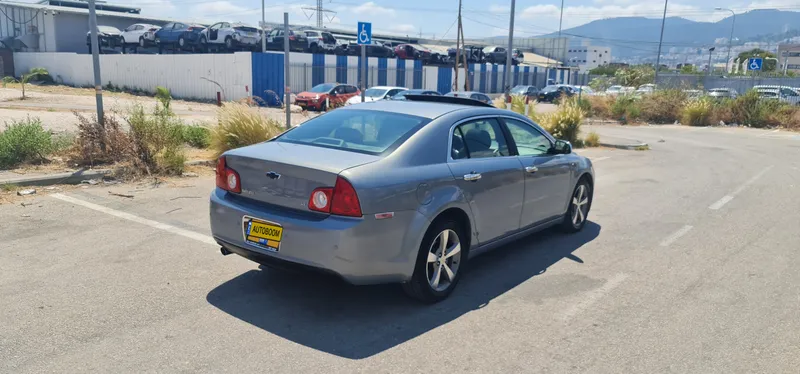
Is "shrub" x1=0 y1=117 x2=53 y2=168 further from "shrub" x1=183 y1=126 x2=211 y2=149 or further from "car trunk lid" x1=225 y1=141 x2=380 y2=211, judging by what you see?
"car trunk lid" x1=225 y1=141 x2=380 y2=211

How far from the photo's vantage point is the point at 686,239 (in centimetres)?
734

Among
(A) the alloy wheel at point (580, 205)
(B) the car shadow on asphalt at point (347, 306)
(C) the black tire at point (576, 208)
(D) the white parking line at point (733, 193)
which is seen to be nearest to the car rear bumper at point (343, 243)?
(B) the car shadow on asphalt at point (347, 306)

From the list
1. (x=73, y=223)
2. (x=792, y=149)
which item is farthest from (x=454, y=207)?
(x=792, y=149)

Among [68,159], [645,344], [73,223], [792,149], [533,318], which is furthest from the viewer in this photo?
[792,149]

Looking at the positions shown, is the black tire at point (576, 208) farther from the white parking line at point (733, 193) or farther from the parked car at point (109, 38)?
the parked car at point (109, 38)

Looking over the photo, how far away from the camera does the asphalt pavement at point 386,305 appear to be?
13.1ft

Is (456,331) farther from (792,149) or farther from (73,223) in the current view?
(792,149)

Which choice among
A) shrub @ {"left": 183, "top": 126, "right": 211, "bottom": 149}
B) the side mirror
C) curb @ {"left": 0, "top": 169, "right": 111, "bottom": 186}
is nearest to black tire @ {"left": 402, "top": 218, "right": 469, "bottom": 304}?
the side mirror

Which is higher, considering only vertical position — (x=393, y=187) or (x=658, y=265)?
(x=393, y=187)

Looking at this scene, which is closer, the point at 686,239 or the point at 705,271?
the point at 705,271

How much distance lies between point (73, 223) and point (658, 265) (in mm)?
6326

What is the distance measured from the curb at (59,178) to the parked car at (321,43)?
32.6 metres

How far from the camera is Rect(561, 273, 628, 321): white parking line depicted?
4.88 m

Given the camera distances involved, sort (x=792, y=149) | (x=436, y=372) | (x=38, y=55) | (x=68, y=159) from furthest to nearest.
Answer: (x=38, y=55), (x=792, y=149), (x=68, y=159), (x=436, y=372)
